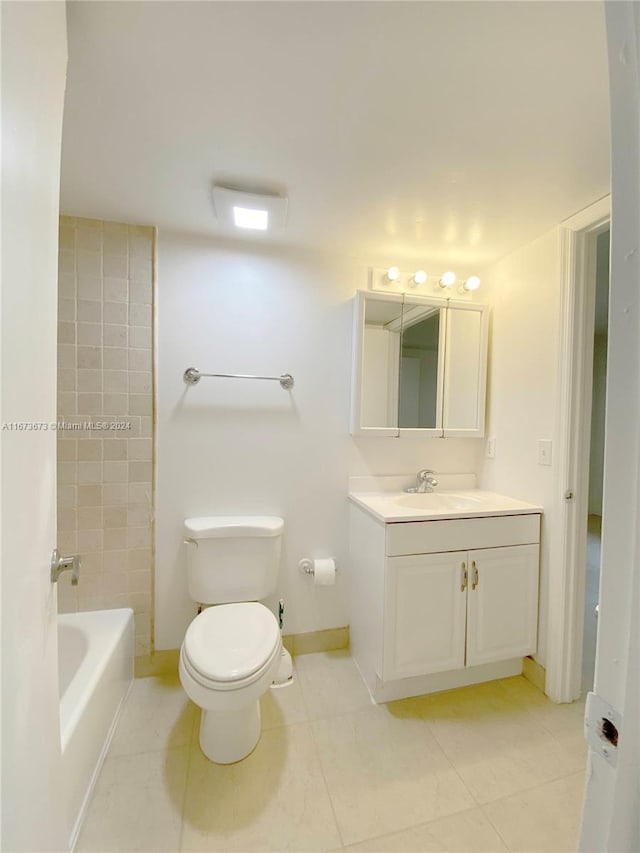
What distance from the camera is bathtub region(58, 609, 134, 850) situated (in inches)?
40.0

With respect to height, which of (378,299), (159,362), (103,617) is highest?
(378,299)

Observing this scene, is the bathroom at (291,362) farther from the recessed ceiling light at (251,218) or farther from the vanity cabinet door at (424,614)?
the vanity cabinet door at (424,614)

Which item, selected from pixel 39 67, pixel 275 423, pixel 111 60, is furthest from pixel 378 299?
pixel 39 67

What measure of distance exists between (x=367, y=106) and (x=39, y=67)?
2.55 feet

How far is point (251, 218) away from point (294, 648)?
6.87 ft

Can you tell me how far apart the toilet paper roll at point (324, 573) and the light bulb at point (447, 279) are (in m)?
1.61

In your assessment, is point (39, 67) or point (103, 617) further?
point (103, 617)

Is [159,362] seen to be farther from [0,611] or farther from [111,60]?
[0,611]

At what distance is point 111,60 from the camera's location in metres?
0.87

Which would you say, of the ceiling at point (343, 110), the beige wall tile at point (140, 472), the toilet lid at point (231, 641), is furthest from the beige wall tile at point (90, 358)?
the toilet lid at point (231, 641)

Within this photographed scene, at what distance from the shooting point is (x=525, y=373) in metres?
1.71

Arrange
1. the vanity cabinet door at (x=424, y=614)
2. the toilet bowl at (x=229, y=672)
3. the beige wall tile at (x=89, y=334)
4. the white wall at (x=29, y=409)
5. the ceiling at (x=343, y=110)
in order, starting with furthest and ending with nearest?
1. the beige wall tile at (x=89, y=334)
2. the vanity cabinet door at (x=424, y=614)
3. the toilet bowl at (x=229, y=672)
4. the ceiling at (x=343, y=110)
5. the white wall at (x=29, y=409)

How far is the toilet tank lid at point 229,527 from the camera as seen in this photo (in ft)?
5.14

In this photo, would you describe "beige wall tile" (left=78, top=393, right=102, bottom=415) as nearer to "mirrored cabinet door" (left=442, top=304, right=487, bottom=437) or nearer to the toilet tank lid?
the toilet tank lid
